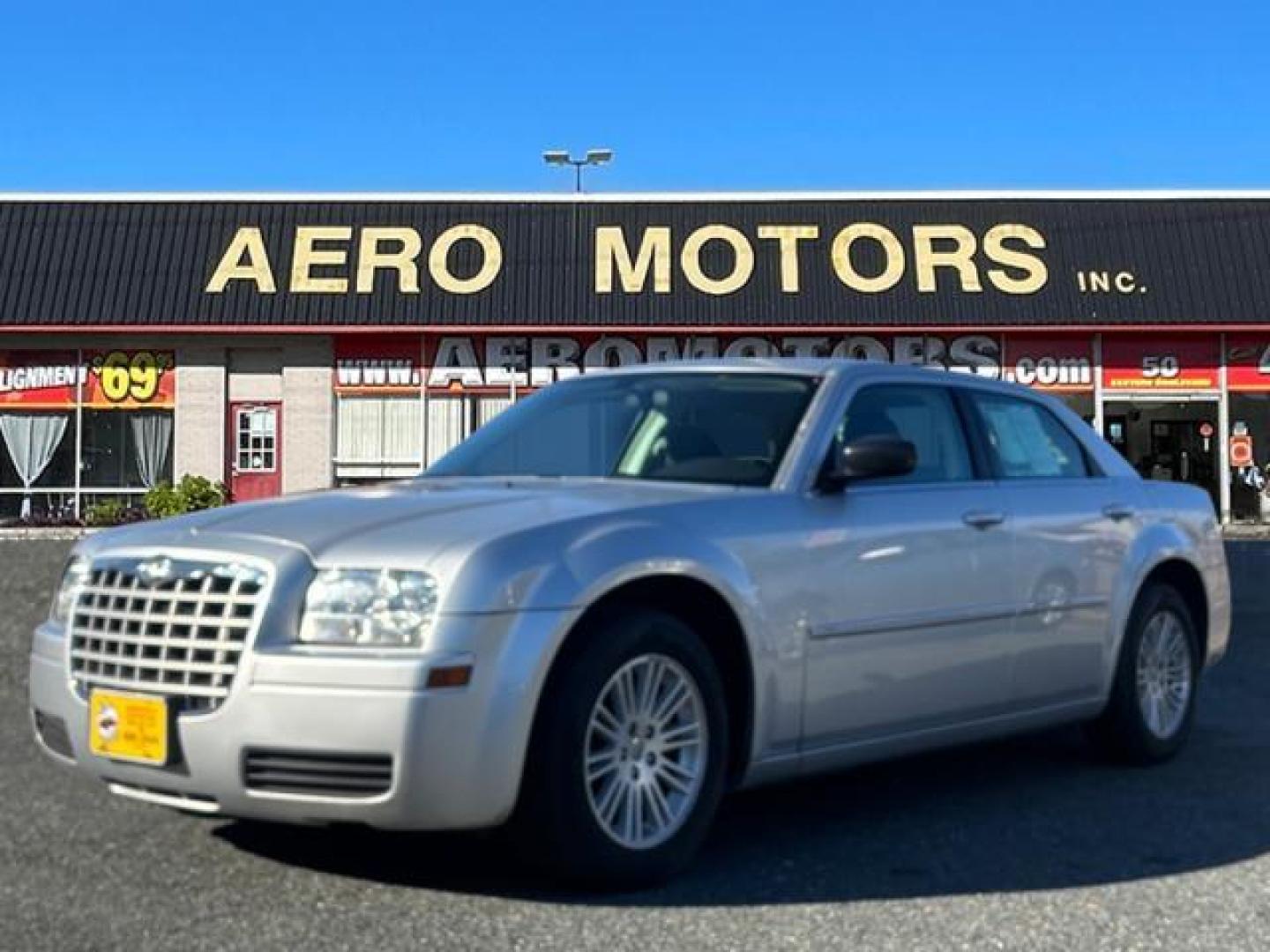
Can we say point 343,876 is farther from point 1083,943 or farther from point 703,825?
point 1083,943

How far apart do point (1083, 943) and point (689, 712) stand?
4.12 feet

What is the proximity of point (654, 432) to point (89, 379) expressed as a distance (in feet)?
71.2

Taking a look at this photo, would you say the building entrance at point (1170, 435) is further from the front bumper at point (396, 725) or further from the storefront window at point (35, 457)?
the front bumper at point (396, 725)

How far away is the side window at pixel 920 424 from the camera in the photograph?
217 inches

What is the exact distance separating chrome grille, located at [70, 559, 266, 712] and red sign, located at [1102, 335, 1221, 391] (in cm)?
2204

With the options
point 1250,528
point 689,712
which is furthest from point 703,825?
point 1250,528

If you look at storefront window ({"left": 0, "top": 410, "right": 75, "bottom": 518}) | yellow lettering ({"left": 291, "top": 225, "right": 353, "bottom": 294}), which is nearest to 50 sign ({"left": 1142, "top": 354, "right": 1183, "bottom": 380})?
yellow lettering ({"left": 291, "top": 225, "right": 353, "bottom": 294})

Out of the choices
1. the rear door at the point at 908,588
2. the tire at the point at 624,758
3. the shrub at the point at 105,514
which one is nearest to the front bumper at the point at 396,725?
the tire at the point at 624,758

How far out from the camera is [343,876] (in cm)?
461

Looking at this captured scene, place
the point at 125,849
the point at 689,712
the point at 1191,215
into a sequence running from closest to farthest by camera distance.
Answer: the point at 689,712 → the point at 125,849 → the point at 1191,215

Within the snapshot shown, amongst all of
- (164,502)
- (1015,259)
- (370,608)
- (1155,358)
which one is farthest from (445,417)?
(370,608)

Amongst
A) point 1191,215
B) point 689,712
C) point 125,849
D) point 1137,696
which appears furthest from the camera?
point 1191,215

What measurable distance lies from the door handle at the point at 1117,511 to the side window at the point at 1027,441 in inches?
7.0

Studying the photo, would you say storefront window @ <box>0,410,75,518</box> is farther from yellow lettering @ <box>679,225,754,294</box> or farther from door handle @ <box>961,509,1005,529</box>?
door handle @ <box>961,509,1005,529</box>
